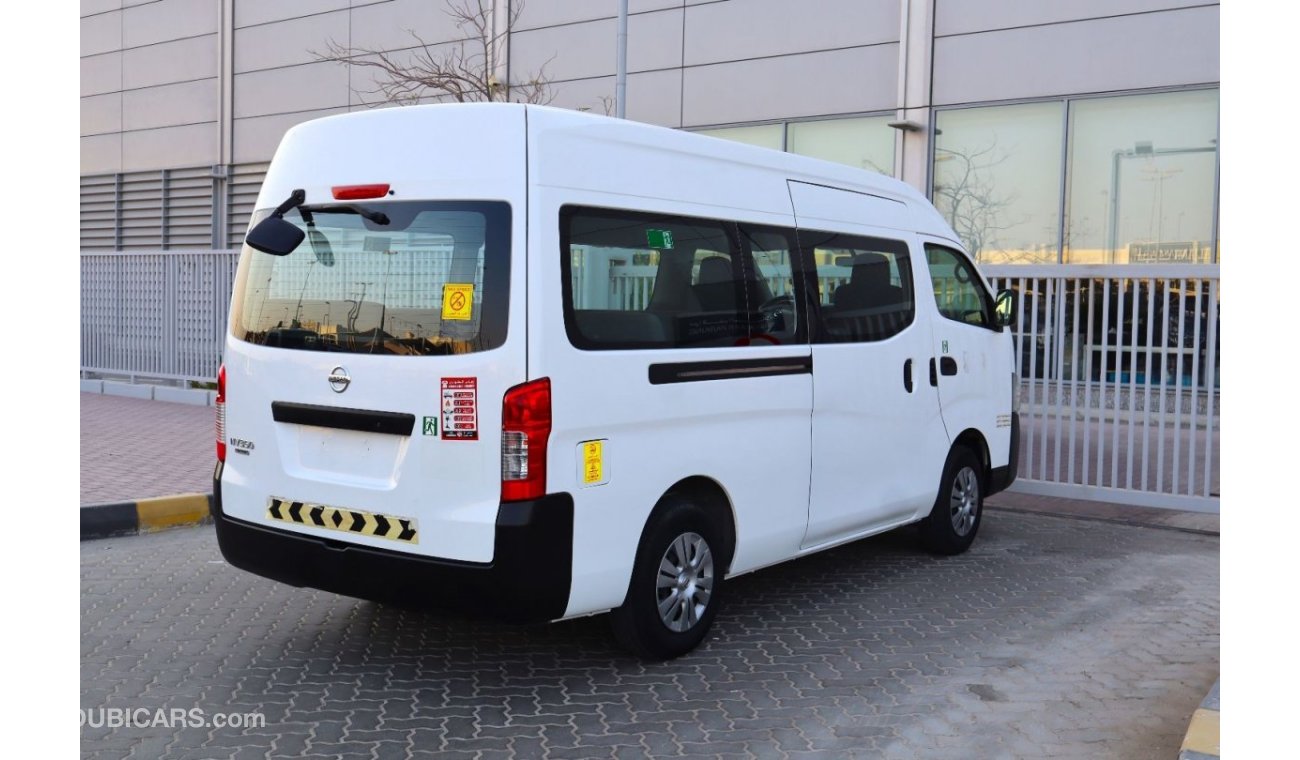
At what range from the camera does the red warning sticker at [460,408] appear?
4.47 metres

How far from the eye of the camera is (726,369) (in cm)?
534

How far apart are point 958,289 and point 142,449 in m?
7.37

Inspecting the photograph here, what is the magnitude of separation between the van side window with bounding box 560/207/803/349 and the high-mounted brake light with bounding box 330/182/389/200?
0.73 meters

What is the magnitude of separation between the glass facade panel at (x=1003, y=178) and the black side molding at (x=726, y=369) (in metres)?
10.4

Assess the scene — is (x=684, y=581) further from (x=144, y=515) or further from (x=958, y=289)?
(x=144, y=515)

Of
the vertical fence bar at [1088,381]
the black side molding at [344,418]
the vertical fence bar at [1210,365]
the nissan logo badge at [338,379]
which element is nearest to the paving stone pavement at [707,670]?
the black side molding at [344,418]

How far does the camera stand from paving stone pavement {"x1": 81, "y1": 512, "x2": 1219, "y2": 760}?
4363 mm

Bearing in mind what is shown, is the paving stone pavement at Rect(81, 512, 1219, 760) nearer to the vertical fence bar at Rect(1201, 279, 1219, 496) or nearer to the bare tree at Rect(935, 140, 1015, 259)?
the vertical fence bar at Rect(1201, 279, 1219, 496)

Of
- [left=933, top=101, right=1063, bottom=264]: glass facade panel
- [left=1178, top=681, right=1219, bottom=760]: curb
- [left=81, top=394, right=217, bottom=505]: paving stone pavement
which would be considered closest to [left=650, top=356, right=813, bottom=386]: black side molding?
[left=1178, top=681, right=1219, bottom=760]: curb

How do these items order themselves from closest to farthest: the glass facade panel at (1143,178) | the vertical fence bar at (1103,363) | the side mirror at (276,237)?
1. the side mirror at (276,237)
2. the vertical fence bar at (1103,363)
3. the glass facade panel at (1143,178)

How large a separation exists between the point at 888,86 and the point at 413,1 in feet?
29.9

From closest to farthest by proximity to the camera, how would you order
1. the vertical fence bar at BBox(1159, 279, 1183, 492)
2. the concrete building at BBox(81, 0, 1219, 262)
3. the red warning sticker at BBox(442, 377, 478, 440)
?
the red warning sticker at BBox(442, 377, 478, 440) < the vertical fence bar at BBox(1159, 279, 1183, 492) < the concrete building at BBox(81, 0, 1219, 262)

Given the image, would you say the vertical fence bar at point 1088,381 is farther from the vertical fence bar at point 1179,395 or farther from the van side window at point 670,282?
the van side window at point 670,282

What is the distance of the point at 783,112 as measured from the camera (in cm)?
1719
